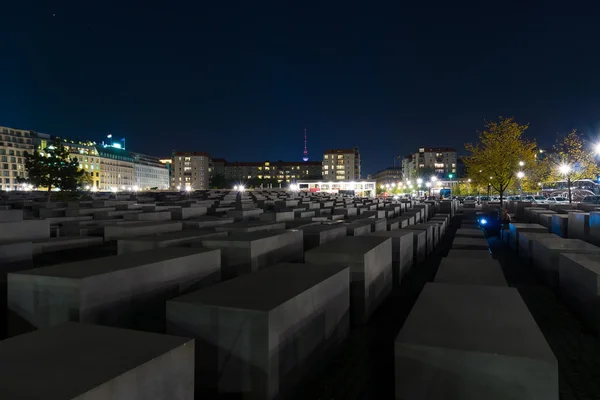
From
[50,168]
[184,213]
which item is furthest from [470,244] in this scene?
[50,168]

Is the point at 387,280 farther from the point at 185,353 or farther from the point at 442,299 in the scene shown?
the point at 185,353

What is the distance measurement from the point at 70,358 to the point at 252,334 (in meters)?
1.37

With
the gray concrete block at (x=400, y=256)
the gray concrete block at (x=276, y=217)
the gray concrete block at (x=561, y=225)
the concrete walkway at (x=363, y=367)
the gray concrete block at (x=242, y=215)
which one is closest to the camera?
the concrete walkway at (x=363, y=367)

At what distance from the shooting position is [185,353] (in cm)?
284

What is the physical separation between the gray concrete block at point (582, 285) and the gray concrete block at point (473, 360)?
2280 mm

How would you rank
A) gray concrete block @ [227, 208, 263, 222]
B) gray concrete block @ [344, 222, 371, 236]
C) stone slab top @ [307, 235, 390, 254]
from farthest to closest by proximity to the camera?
gray concrete block @ [227, 208, 263, 222], gray concrete block @ [344, 222, 371, 236], stone slab top @ [307, 235, 390, 254]

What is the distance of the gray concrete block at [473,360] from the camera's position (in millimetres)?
2750

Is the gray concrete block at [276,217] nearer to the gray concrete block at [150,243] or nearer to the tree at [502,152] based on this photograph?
the gray concrete block at [150,243]

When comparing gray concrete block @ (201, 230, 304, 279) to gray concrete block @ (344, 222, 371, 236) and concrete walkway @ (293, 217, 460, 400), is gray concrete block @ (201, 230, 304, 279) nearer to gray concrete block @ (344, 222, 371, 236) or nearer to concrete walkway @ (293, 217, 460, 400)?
concrete walkway @ (293, 217, 460, 400)

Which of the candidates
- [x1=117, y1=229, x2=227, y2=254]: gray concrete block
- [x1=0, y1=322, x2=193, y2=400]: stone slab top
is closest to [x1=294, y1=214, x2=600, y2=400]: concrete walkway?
[x1=0, y1=322, x2=193, y2=400]: stone slab top

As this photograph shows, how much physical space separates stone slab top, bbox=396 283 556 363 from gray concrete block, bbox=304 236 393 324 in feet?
4.50

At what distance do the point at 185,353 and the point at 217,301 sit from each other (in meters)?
0.83

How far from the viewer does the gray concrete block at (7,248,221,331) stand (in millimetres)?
4137

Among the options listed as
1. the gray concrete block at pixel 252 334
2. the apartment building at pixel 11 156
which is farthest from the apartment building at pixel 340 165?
the gray concrete block at pixel 252 334
